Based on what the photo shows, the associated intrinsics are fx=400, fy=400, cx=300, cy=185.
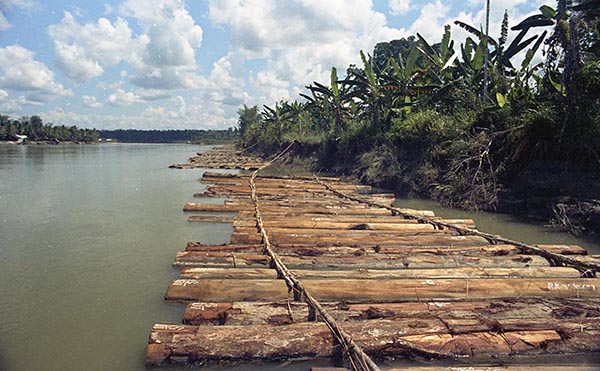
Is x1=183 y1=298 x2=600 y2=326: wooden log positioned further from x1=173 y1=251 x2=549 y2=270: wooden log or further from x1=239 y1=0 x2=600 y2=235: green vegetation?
x1=239 y1=0 x2=600 y2=235: green vegetation

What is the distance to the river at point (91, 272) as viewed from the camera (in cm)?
321

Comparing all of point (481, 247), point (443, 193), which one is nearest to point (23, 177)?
point (443, 193)

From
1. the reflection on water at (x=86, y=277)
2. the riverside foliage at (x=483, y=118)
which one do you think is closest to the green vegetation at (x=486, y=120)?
the riverside foliage at (x=483, y=118)

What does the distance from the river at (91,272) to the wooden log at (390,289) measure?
1.11 ft

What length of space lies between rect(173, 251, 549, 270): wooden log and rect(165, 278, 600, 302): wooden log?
2.16ft

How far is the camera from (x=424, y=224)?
21.7ft

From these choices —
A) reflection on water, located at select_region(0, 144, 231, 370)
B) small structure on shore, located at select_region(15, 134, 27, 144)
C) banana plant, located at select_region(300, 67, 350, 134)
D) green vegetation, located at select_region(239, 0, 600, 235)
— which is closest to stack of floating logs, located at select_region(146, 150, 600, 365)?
reflection on water, located at select_region(0, 144, 231, 370)

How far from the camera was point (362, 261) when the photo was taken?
4.75m

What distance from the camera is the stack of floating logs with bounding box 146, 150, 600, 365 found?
2811 millimetres

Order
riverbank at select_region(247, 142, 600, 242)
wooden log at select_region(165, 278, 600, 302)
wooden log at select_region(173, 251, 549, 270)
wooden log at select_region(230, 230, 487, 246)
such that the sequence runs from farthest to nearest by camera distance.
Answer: riverbank at select_region(247, 142, 600, 242)
wooden log at select_region(230, 230, 487, 246)
wooden log at select_region(173, 251, 549, 270)
wooden log at select_region(165, 278, 600, 302)

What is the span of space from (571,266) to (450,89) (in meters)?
10.1

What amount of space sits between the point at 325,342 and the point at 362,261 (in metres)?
2.02

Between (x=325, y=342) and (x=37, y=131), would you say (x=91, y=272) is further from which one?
(x=37, y=131)

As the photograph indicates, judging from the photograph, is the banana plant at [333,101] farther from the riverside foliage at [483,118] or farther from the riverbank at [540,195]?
the riverbank at [540,195]
